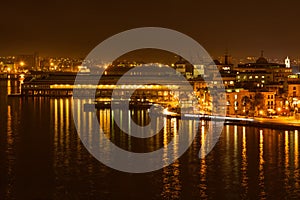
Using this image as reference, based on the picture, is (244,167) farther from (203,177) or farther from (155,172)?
(155,172)

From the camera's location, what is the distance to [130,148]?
24.8 ft

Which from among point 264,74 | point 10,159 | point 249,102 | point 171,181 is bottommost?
point 171,181

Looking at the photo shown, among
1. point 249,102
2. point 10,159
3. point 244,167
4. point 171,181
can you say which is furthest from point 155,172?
point 249,102

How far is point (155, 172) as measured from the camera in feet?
19.7

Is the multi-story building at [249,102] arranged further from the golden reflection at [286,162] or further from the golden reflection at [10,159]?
the golden reflection at [10,159]

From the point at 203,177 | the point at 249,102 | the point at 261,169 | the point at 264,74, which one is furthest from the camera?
the point at 264,74

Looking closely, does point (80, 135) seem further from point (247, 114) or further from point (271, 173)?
point (247, 114)

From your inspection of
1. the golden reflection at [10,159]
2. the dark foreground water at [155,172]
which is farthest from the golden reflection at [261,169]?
the golden reflection at [10,159]

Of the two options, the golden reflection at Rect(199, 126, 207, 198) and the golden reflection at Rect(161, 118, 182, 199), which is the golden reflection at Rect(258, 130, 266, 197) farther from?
the golden reflection at Rect(161, 118, 182, 199)

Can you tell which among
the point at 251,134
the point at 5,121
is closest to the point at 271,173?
the point at 251,134

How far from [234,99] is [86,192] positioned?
7868 millimetres

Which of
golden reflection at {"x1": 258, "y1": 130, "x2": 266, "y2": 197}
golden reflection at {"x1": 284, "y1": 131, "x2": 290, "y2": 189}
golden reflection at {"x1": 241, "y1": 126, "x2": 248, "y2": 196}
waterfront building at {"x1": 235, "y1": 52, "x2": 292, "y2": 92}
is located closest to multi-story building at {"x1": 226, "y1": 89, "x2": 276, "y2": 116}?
waterfront building at {"x1": 235, "y1": 52, "x2": 292, "y2": 92}

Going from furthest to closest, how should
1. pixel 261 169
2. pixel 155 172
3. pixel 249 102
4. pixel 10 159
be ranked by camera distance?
pixel 249 102, pixel 10 159, pixel 261 169, pixel 155 172

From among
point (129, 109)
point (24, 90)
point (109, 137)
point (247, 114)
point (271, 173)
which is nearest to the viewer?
point (271, 173)
